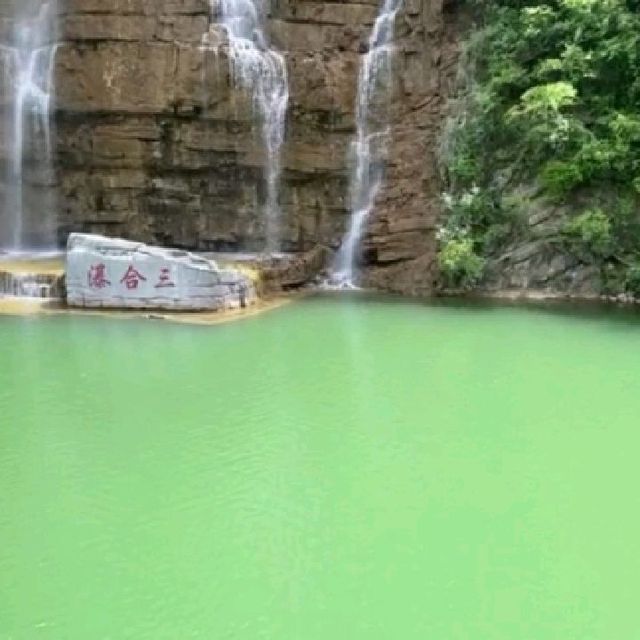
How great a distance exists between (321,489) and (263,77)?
445 inches

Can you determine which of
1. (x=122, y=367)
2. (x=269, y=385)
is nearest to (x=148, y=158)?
(x=122, y=367)

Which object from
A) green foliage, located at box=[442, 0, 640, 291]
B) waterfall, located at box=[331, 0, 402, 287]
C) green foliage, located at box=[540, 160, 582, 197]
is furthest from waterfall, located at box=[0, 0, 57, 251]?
green foliage, located at box=[540, 160, 582, 197]

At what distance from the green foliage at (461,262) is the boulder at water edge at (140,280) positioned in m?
3.36

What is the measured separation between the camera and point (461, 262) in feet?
45.5

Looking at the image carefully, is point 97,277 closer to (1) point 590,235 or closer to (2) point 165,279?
(2) point 165,279

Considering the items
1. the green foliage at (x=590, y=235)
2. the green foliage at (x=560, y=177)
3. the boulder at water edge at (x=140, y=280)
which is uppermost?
the green foliage at (x=560, y=177)

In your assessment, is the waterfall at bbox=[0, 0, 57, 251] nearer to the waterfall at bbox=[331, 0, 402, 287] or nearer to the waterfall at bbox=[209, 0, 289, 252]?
the waterfall at bbox=[209, 0, 289, 252]

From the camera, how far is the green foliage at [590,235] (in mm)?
13109

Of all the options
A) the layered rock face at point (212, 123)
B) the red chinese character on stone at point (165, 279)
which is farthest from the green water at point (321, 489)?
the layered rock face at point (212, 123)

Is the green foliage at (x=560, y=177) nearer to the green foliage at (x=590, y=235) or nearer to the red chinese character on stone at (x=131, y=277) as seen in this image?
the green foliage at (x=590, y=235)

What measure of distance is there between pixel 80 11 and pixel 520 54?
748cm

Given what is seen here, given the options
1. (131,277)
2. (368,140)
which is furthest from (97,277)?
(368,140)

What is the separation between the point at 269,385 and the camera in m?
8.88

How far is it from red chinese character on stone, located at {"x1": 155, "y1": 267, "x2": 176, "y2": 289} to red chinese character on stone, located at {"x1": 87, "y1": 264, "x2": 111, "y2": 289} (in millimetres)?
730
